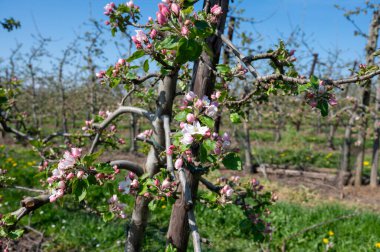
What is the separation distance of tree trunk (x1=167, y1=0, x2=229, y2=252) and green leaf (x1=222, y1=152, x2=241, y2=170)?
0.47 meters

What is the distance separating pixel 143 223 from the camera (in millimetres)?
2051

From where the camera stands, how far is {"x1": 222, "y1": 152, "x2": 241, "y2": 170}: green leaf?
1.24 m

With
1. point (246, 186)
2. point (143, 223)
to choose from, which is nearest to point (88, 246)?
point (143, 223)

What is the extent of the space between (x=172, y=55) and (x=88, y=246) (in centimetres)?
353

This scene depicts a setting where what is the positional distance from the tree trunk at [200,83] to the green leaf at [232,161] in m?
0.47

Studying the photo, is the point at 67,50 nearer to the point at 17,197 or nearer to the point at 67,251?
the point at 17,197

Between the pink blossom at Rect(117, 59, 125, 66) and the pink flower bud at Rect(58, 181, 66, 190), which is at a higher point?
the pink blossom at Rect(117, 59, 125, 66)

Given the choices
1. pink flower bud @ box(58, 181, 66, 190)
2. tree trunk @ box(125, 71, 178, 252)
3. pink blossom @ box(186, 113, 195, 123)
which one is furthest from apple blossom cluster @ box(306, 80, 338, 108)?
pink flower bud @ box(58, 181, 66, 190)

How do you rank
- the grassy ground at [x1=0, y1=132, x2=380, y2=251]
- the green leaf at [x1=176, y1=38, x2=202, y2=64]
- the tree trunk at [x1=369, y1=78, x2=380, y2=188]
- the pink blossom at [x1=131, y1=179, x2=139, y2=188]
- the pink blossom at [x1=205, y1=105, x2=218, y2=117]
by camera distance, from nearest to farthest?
1. the green leaf at [x1=176, y1=38, x2=202, y2=64]
2. the pink blossom at [x1=205, y1=105, x2=218, y2=117]
3. the pink blossom at [x1=131, y1=179, x2=139, y2=188]
4. the grassy ground at [x1=0, y1=132, x2=380, y2=251]
5. the tree trunk at [x1=369, y1=78, x2=380, y2=188]

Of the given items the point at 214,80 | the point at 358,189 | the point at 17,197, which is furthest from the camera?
the point at 358,189

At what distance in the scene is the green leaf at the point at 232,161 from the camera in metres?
1.24

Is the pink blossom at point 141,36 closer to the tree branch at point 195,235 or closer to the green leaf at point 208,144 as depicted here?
the green leaf at point 208,144

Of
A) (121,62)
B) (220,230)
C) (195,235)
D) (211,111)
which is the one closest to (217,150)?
(211,111)

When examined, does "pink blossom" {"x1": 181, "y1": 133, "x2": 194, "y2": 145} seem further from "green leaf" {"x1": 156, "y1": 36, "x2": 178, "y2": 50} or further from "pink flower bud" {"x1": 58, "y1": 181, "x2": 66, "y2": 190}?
"pink flower bud" {"x1": 58, "y1": 181, "x2": 66, "y2": 190}
